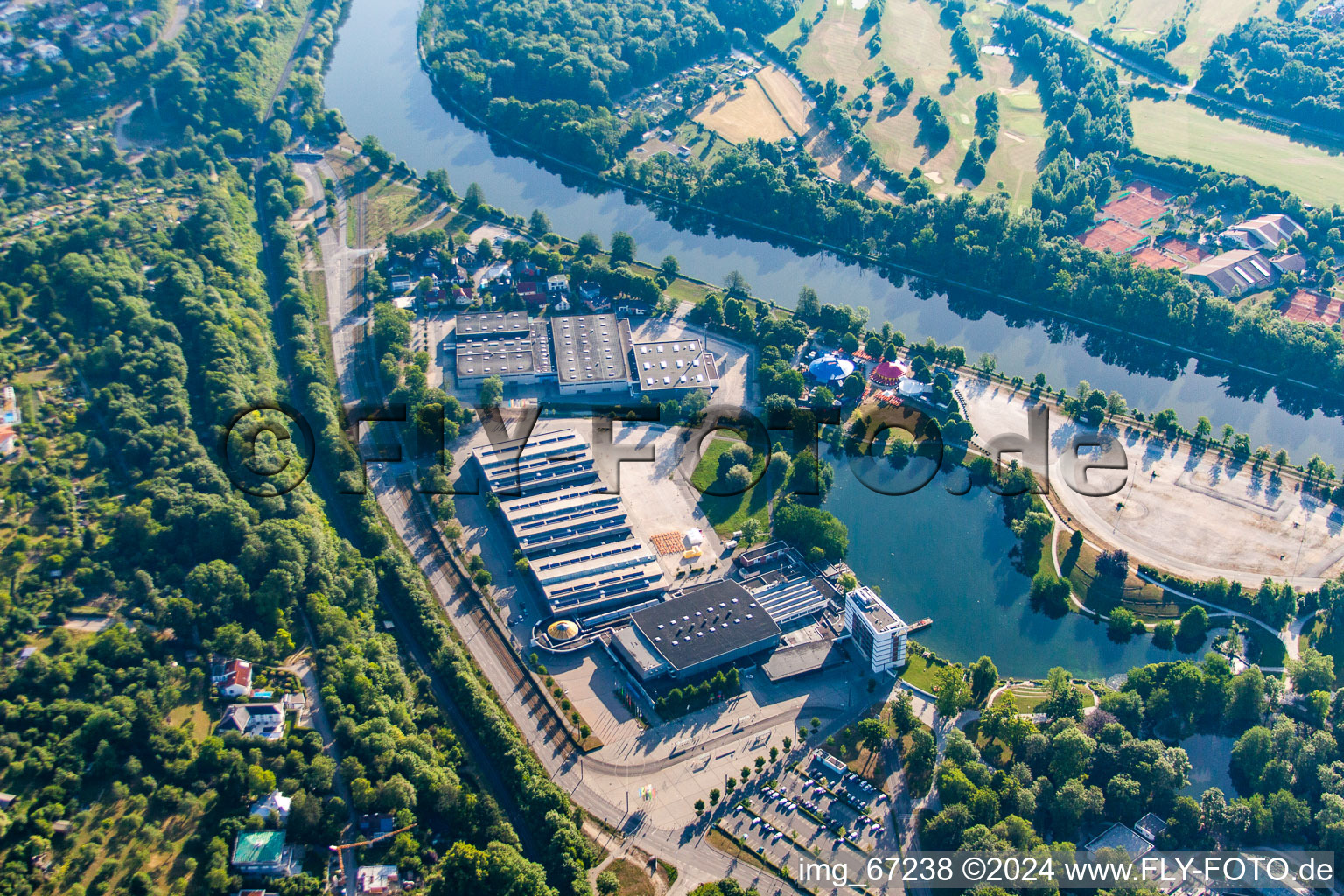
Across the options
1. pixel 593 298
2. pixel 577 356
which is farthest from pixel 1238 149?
pixel 577 356

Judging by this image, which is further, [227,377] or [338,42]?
[338,42]

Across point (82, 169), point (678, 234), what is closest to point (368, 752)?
point (678, 234)

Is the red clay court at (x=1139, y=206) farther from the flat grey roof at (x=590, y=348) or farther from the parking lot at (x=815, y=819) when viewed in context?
the parking lot at (x=815, y=819)

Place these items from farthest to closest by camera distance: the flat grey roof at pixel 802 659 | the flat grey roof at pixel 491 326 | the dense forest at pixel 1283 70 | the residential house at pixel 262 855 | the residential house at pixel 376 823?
the dense forest at pixel 1283 70
the flat grey roof at pixel 491 326
the flat grey roof at pixel 802 659
the residential house at pixel 376 823
the residential house at pixel 262 855

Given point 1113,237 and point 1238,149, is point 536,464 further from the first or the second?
point 1238,149

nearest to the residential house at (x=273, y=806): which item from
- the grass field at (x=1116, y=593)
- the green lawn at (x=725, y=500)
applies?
the green lawn at (x=725, y=500)

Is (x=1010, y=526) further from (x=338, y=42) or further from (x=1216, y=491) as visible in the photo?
(x=338, y=42)

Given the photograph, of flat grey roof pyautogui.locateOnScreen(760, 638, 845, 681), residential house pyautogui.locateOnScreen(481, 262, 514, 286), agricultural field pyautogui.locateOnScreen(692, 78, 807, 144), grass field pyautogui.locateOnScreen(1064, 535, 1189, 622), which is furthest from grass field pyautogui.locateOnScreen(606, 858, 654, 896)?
agricultural field pyautogui.locateOnScreen(692, 78, 807, 144)
